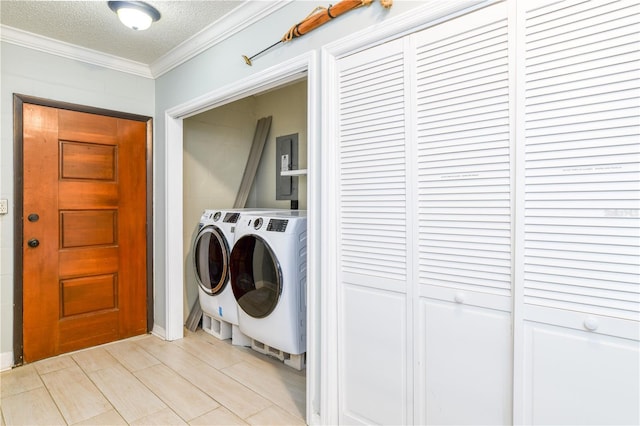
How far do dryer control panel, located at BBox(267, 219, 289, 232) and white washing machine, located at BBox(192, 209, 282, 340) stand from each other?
0.43 metres

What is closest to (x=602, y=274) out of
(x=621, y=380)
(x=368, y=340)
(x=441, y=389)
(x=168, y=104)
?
(x=621, y=380)

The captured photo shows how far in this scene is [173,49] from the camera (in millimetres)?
2719

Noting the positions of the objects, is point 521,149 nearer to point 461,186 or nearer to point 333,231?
point 461,186

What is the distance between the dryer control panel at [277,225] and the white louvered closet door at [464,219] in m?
1.07

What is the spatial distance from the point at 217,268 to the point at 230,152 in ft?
4.24

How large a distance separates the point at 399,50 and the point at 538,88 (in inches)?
23.1

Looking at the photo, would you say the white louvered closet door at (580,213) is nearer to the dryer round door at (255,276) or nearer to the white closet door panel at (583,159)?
the white closet door panel at (583,159)

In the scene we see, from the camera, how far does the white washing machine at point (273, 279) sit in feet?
7.52

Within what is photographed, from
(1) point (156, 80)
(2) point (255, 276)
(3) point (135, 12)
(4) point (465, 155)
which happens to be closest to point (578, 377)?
(4) point (465, 155)

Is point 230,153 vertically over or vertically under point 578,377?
over

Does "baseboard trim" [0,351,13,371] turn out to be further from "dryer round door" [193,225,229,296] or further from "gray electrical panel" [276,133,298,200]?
"gray electrical panel" [276,133,298,200]

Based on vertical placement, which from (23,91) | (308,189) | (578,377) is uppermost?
(23,91)

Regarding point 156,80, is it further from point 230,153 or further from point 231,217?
point 231,217

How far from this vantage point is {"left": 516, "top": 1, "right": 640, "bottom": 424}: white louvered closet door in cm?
102
